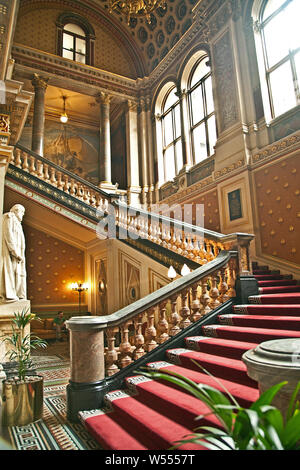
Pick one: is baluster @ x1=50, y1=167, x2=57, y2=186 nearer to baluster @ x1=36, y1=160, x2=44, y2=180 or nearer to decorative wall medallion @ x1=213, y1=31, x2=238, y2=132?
baluster @ x1=36, y1=160, x2=44, y2=180

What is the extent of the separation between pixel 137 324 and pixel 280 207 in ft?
14.7

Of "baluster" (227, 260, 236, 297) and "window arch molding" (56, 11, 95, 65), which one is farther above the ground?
"window arch molding" (56, 11, 95, 65)

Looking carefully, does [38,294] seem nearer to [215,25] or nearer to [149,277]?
[149,277]

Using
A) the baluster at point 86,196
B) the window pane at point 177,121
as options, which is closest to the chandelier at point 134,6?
the window pane at point 177,121

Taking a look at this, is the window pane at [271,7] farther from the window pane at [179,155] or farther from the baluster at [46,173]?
the baluster at [46,173]

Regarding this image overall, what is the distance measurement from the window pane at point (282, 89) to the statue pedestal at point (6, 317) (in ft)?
22.5

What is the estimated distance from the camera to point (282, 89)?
734 centimetres

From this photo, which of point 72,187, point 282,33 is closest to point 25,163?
point 72,187

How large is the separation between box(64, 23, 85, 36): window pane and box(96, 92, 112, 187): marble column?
2631 mm

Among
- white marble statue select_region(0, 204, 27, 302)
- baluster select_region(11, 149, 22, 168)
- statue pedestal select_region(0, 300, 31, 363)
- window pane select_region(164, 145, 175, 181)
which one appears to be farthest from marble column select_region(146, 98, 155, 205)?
statue pedestal select_region(0, 300, 31, 363)

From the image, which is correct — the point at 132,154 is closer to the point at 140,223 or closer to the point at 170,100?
the point at 170,100

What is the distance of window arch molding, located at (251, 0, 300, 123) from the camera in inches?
277

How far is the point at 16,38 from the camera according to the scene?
10.7 meters

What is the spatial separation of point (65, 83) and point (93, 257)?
630 cm
